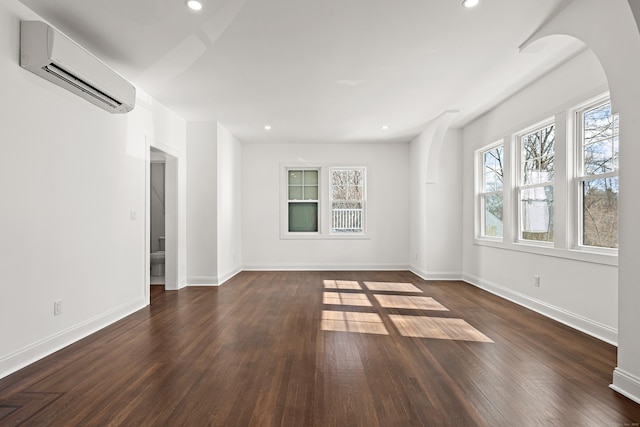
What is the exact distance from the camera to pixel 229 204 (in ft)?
21.7

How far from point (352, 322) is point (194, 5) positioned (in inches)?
125

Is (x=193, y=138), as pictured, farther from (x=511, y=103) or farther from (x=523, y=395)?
(x=523, y=395)

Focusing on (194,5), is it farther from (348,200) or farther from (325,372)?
(348,200)

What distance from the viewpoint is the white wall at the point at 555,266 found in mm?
3229

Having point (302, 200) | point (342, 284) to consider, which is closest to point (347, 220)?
point (302, 200)

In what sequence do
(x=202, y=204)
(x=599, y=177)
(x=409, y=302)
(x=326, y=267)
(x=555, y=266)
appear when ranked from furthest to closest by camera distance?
1. (x=326, y=267)
2. (x=202, y=204)
3. (x=409, y=302)
4. (x=555, y=266)
5. (x=599, y=177)

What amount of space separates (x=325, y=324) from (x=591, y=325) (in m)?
2.49

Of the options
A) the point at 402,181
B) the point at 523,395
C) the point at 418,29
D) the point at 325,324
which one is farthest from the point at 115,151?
the point at 402,181

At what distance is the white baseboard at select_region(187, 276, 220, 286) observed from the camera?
586 cm

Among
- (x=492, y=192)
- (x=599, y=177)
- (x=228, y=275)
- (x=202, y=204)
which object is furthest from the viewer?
(x=228, y=275)

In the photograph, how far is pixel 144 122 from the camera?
4.47 m

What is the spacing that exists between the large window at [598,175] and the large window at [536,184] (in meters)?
0.48

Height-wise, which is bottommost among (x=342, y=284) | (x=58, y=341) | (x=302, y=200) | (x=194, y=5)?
(x=342, y=284)

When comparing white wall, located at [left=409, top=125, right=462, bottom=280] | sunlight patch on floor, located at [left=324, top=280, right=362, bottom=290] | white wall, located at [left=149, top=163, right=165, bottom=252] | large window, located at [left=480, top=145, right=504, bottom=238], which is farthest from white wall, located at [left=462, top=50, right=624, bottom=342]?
white wall, located at [left=149, top=163, right=165, bottom=252]
